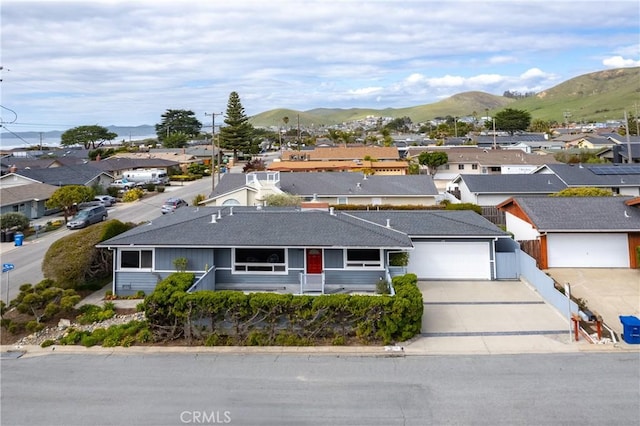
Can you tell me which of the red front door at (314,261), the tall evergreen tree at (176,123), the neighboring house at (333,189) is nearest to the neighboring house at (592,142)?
the neighboring house at (333,189)

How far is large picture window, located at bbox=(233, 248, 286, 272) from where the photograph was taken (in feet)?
64.8

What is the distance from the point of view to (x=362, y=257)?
19719mm

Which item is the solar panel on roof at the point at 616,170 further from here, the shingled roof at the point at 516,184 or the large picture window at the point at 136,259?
the large picture window at the point at 136,259

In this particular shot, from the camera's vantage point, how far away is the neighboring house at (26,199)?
37.7m

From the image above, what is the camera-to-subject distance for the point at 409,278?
16484 millimetres

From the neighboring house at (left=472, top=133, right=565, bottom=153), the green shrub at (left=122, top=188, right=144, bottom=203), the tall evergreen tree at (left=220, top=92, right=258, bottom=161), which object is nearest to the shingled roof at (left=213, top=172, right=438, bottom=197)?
the green shrub at (left=122, top=188, right=144, bottom=203)

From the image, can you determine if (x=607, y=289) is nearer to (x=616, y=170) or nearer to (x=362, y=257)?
(x=362, y=257)

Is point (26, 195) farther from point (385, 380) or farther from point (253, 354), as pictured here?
point (385, 380)

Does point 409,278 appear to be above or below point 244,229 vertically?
below

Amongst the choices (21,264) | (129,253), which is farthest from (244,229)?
(21,264)

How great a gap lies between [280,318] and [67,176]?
148ft

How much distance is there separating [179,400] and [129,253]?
10.5m

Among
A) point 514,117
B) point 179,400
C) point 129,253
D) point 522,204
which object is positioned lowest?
point 179,400

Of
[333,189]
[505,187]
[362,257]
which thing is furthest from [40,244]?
[505,187]
